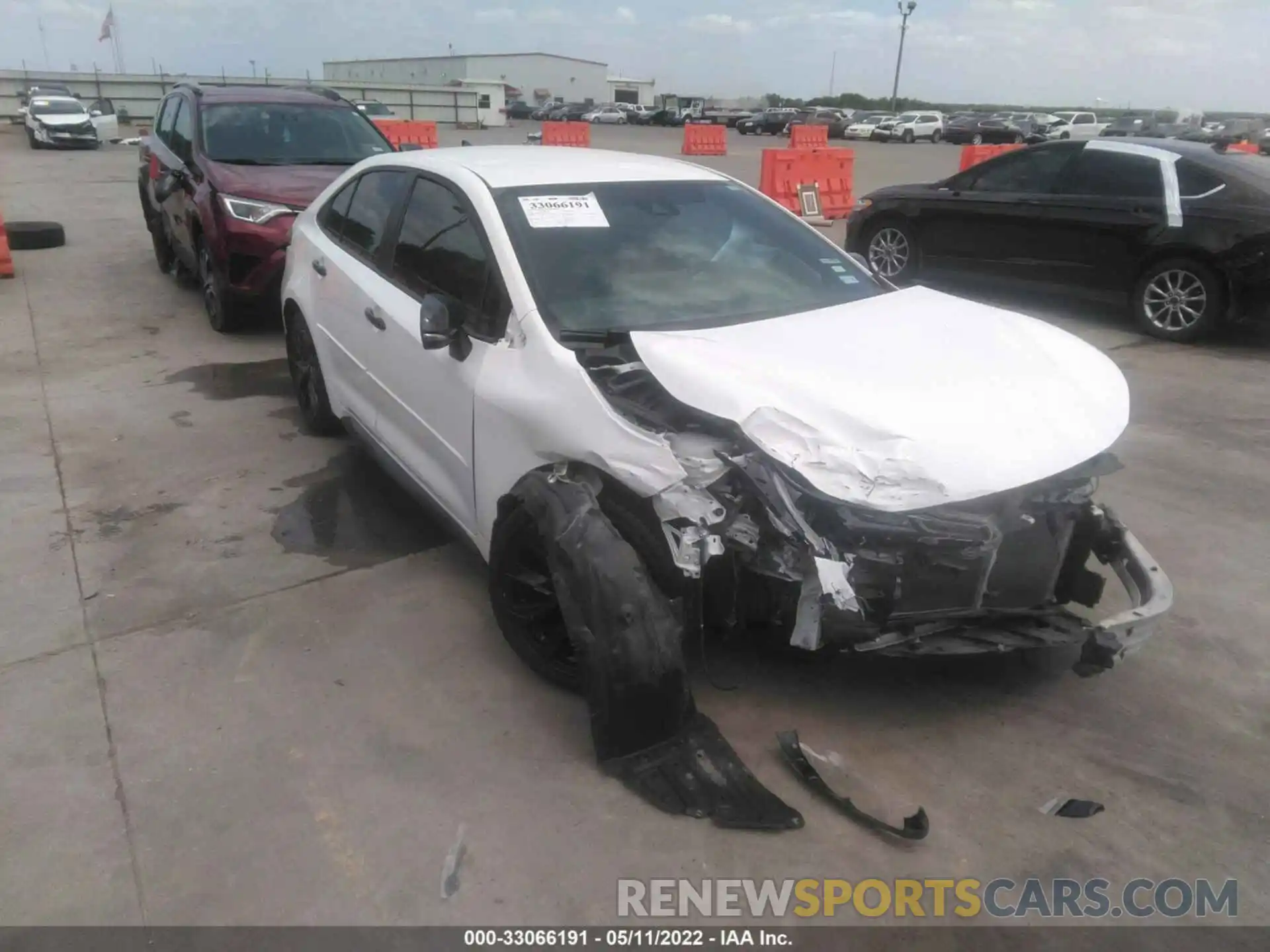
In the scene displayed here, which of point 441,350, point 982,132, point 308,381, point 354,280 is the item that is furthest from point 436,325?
point 982,132

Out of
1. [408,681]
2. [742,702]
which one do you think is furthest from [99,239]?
[742,702]

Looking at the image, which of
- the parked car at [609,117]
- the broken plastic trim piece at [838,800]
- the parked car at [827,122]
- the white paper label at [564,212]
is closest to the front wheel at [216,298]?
the white paper label at [564,212]

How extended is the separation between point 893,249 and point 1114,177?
2.21 m

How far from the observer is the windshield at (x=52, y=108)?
26.4 m

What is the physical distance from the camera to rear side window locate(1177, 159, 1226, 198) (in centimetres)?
753

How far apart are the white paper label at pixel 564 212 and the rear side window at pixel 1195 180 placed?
608 centimetres

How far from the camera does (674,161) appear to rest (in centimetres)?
454

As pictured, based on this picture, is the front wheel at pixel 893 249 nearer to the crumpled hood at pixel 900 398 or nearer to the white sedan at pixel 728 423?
the white sedan at pixel 728 423

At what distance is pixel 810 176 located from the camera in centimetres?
1368

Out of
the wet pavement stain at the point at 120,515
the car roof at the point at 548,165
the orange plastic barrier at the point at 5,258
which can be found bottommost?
the wet pavement stain at the point at 120,515

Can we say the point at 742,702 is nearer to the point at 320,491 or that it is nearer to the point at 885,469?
the point at 885,469

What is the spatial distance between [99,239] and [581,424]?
449 inches
